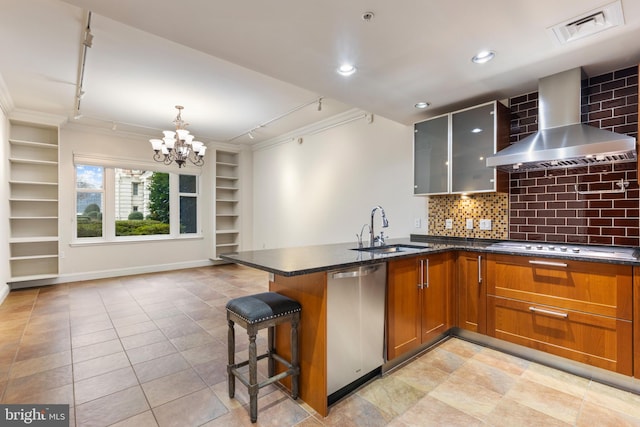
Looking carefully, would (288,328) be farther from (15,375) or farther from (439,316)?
(15,375)

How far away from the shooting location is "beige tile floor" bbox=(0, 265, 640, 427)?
1.79 meters

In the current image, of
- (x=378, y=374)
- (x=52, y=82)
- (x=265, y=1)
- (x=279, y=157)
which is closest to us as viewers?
(x=265, y=1)

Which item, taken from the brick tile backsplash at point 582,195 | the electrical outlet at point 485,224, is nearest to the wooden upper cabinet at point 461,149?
the brick tile backsplash at point 582,195

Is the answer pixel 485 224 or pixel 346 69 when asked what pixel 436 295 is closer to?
pixel 485 224

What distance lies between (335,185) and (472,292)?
2.72 metres

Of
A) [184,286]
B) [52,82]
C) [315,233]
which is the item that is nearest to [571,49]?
[315,233]

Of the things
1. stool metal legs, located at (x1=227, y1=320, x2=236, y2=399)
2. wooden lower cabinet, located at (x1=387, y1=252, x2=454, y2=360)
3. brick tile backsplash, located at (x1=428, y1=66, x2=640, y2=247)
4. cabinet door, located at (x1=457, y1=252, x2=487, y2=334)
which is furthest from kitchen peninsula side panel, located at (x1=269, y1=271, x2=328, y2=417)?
brick tile backsplash, located at (x1=428, y1=66, x2=640, y2=247)

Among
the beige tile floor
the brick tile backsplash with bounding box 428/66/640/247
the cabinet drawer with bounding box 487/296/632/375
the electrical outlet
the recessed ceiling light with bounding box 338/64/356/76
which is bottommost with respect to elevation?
the beige tile floor

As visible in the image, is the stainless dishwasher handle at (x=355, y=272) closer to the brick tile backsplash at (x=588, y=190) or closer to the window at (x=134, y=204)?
the brick tile backsplash at (x=588, y=190)

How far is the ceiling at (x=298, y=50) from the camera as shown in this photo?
1721 millimetres

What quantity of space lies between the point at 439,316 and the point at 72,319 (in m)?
4.11

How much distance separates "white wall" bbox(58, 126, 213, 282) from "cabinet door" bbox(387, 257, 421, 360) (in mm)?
5505

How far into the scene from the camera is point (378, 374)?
225cm

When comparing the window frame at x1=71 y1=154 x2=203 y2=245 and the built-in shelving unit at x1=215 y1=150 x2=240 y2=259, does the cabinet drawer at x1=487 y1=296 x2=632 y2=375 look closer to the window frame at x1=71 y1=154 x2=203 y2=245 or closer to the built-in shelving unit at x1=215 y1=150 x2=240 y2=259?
the built-in shelving unit at x1=215 y1=150 x2=240 y2=259
